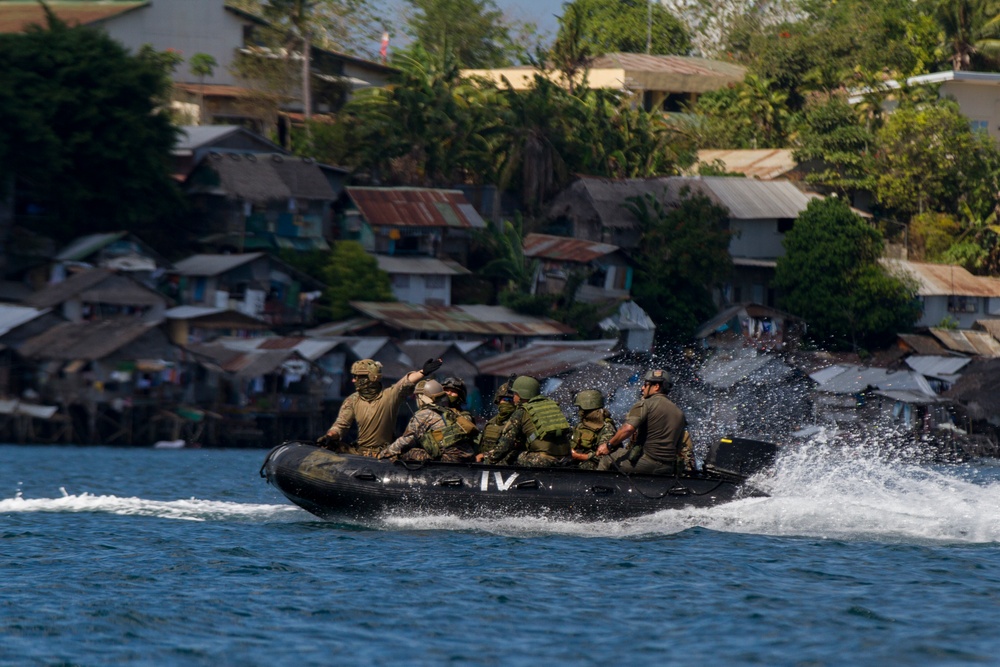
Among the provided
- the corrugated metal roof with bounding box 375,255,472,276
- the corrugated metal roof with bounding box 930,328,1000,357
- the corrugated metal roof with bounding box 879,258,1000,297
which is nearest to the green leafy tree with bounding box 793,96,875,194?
the corrugated metal roof with bounding box 879,258,1000,297

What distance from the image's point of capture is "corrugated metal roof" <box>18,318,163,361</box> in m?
42.9

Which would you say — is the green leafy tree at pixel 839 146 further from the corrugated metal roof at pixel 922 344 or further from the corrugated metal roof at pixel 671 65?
the corrugated metal roof at pixel 671 65

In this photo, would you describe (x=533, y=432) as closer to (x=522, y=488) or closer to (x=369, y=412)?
(x=522, y=488)

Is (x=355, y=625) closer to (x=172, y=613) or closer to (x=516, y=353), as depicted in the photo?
(x=172, y=613)

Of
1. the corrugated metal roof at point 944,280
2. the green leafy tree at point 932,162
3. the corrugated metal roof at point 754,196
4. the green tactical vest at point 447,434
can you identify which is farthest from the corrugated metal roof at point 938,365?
the green tactical vest at point 447,434

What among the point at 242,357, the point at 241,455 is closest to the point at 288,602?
the point at 241,455

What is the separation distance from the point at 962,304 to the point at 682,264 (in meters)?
11.0

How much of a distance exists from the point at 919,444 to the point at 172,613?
3587cm

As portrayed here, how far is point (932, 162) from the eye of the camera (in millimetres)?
58438

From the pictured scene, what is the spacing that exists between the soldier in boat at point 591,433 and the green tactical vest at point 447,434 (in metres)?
1.27

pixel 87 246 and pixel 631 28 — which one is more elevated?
pixel 631 28

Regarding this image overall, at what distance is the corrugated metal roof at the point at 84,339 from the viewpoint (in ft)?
141

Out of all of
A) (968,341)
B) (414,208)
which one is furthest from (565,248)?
(968,341)

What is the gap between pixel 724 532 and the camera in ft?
57.6
